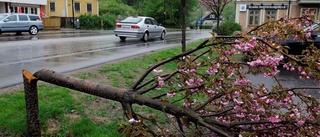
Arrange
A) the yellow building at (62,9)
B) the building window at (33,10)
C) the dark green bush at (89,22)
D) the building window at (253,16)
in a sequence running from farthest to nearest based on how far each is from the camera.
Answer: the yellow building at (62,9)
the dark green bush at (89,22)
the building window at (33,10)
the building window at (253,16)

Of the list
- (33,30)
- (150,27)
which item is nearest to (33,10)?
(33,30)

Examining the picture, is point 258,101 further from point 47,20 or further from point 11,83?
point 47,20

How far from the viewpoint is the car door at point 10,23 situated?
75.4 feet

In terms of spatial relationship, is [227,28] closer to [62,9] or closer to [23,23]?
[23,23]

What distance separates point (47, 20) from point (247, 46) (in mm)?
36172

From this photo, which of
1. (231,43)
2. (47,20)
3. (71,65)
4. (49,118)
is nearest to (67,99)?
(49,118)

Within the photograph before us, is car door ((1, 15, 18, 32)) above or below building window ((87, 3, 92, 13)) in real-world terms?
below

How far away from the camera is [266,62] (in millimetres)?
2572

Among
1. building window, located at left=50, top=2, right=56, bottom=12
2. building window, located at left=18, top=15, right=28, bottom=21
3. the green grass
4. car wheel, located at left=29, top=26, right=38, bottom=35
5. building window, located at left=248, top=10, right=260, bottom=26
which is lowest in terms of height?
the green grass

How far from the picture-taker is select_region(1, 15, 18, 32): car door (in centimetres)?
2298

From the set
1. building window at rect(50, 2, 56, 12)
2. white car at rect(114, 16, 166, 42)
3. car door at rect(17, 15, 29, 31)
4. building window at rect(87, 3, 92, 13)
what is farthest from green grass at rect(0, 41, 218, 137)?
building window at rect(87, 3, 92, 13)

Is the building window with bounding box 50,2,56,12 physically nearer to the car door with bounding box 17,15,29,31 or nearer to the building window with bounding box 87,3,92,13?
the building window with bounding box 87,3,92,13

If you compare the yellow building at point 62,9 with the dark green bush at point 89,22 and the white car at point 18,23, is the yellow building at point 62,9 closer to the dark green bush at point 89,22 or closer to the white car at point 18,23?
the dark green bush at point 89,22

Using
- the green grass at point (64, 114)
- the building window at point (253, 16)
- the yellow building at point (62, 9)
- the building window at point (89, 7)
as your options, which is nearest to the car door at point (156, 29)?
the green grass at point (64, 114)
